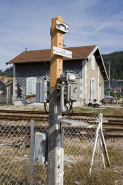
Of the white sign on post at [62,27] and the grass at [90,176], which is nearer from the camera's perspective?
the white sign on post at [62,27]

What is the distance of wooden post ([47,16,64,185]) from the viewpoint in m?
3.44

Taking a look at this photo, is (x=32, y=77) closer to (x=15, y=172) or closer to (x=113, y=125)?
(x=113, y=125)

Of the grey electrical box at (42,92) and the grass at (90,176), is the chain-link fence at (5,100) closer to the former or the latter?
the grass at (90,176)

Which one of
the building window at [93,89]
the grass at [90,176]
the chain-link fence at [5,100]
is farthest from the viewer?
the chain-link fence at [5,100]

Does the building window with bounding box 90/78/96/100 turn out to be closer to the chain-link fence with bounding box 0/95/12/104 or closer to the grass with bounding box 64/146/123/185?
the chain-link fence with bounding box 0/95/12/104

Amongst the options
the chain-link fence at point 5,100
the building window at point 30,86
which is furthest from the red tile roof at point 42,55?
the chain-link fence at point 5,100

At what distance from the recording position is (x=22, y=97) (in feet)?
74.0

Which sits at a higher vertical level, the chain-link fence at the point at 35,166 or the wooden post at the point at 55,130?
the wooden post at the point at 55,130

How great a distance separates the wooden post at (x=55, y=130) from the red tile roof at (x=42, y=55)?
56.6ft

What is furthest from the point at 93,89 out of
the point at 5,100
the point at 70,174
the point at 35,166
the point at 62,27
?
the point at 62,27

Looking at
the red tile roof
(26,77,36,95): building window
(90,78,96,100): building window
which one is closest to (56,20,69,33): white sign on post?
the red tile roof

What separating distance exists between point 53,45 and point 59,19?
1.37 feet

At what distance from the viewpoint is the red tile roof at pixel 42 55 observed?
2113 cm

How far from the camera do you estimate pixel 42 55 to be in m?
22.7
